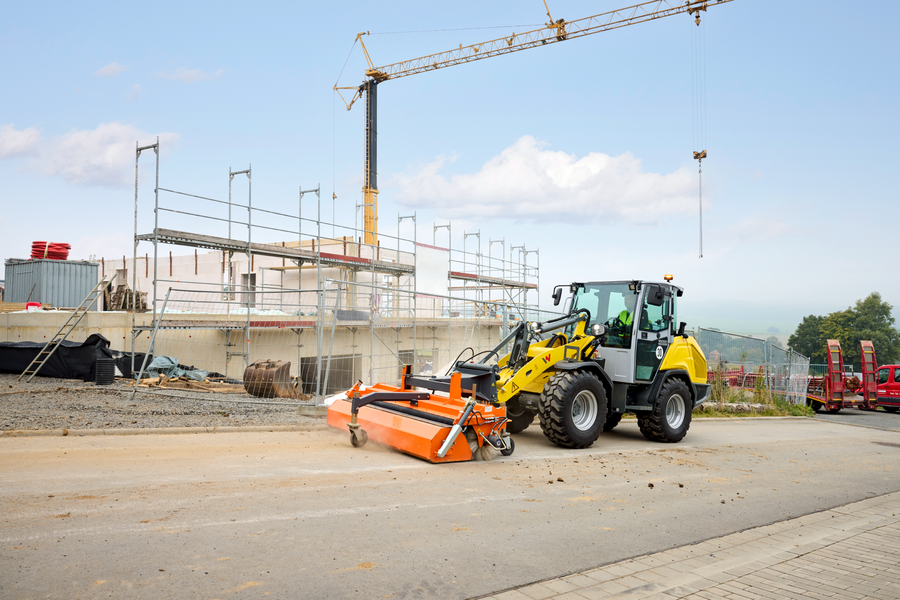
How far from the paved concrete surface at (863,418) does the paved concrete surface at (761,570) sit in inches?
575

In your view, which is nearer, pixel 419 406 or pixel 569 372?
pixel 419 406

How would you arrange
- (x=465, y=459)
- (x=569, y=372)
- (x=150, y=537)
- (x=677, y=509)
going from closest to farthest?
1. (x=150, y=537)
2. (x=677, y=509)
3. (x=465, y=459)
4. (x=569, y=372)

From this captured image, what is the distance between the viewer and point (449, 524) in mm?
5184

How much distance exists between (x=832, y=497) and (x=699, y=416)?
8925 mm

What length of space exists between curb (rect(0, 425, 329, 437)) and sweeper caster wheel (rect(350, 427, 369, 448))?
1.81m

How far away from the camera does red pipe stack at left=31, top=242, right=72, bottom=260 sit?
3014cm

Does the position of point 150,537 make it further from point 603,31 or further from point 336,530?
point 603,31

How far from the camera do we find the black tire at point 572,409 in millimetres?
8711

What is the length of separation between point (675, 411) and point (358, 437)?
565cm

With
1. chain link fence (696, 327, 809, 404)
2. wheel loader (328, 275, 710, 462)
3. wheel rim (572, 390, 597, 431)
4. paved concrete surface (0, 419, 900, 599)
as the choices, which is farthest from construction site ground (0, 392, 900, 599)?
chain link fence (696, 327, 809, 404)

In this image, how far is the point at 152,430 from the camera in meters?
9.09

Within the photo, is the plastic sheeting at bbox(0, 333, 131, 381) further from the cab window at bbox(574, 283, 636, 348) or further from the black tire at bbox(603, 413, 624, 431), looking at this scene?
the black tire at bbox(603, 413, 624, 431)

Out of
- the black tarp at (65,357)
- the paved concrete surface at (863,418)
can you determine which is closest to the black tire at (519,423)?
the black tarp at (65,357)

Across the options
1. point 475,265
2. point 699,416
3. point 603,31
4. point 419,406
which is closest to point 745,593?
point 419,406
